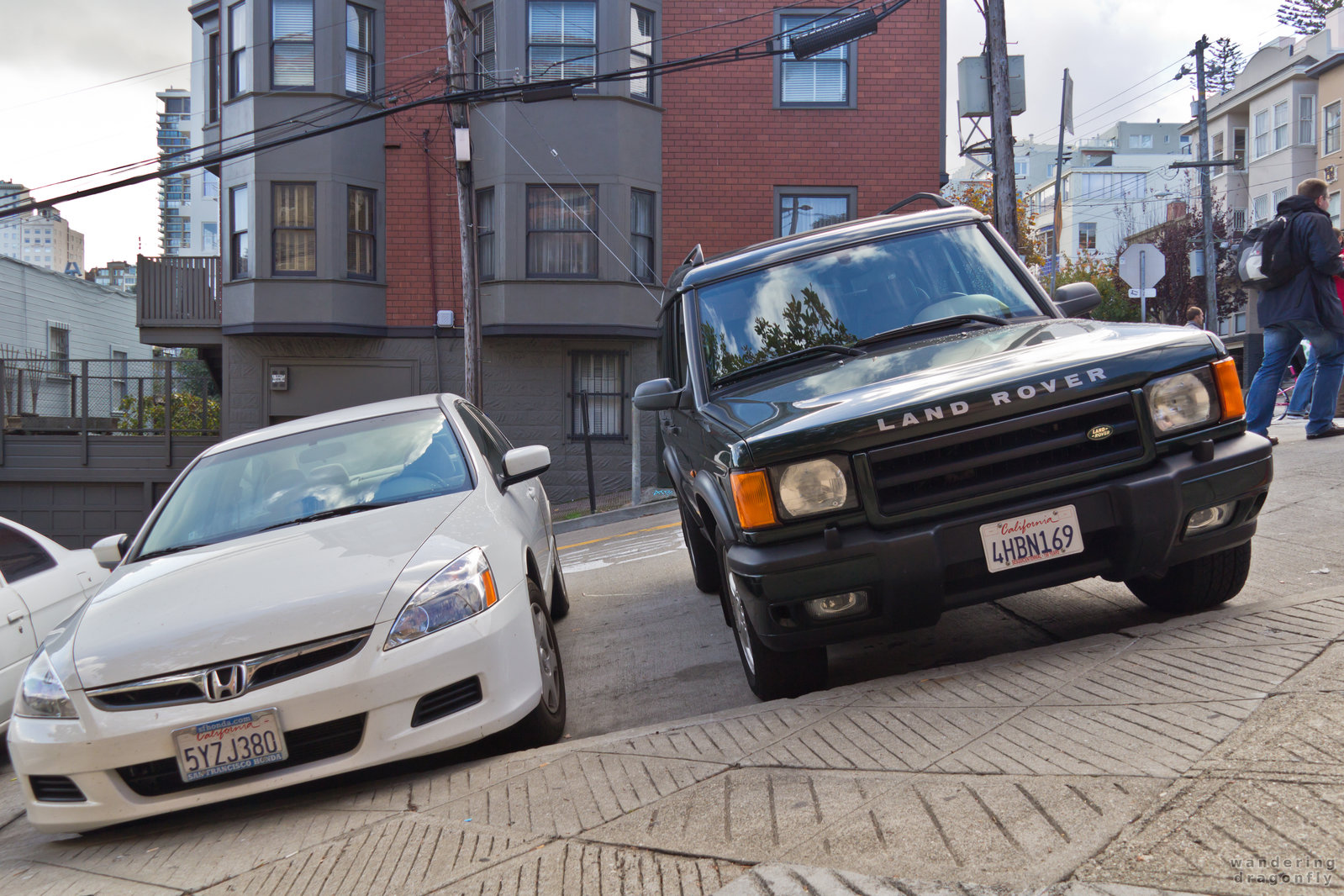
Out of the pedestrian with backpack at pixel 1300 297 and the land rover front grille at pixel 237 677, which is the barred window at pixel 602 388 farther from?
the land rover front grille at pixel 237 677

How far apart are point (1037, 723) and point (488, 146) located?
18.5 m

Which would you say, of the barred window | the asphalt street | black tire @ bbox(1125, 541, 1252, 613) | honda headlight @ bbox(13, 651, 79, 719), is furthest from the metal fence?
black tire @ bbox(1125, 541, 1252, 613)

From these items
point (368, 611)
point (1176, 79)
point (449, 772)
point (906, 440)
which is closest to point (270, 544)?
point (368, 611)

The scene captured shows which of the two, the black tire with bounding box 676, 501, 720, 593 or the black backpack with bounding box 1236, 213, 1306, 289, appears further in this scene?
the black backpack with bounding box 1236, 213, 1306, 289

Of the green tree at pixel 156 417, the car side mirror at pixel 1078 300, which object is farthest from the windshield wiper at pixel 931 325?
the green tree at pixel 156 417

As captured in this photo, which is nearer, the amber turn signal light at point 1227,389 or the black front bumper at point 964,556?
the black front bumper at point 964,556

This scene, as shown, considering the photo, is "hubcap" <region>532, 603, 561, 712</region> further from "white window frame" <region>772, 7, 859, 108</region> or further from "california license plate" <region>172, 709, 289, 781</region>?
"white window frame" <region>772, 7, 859, 108</region>

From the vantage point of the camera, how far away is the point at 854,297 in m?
5.00

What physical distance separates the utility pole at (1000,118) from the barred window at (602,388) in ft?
25.1

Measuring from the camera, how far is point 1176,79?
49.6m

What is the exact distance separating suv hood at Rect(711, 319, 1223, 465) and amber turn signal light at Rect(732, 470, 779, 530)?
7 centimetres

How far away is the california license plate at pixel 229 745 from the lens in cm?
380

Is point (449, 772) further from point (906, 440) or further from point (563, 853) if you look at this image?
point (906, 440)

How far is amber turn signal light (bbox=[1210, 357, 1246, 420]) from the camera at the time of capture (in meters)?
4.06
